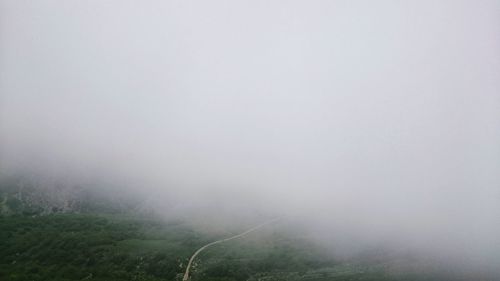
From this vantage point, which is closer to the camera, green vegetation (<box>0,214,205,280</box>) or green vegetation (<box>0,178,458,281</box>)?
green vegetation (<box>0,178,458,281</box>)

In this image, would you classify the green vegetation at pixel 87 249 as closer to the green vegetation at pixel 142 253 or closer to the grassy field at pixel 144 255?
the grassy field at pixel 144 255

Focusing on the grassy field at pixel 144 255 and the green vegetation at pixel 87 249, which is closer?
the grassy field at pixel 144 255

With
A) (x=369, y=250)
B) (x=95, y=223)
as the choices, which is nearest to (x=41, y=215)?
(x=95, y=223)

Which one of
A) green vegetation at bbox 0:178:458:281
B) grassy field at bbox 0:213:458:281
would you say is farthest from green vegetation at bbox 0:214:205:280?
green vegetation at bbox 0:178:458:281

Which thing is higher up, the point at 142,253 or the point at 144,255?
the point at 142,253

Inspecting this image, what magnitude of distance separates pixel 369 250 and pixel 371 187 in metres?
55.9

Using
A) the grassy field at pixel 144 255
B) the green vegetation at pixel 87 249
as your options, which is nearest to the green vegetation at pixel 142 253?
the grassy field at pixel 144 255

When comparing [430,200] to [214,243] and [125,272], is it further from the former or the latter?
[125,272]

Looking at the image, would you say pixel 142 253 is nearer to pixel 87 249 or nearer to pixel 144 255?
pixel 144 255

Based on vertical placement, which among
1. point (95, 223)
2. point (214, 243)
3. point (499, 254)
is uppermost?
point (95, 223)

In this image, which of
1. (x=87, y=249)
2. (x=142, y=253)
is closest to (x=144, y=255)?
(x=142, y=253)

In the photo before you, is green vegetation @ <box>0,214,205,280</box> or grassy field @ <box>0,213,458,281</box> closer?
grassy field @ <box>0,213,458,281</box>

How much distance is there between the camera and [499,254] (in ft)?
373

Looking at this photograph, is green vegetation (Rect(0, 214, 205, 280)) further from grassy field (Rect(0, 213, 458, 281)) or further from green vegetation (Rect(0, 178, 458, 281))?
green vegetation (Rect(0, 178, 458, 281))
